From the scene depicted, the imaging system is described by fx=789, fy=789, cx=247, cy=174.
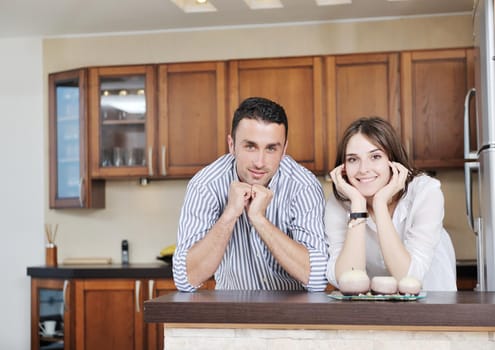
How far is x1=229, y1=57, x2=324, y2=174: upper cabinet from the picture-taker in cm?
512

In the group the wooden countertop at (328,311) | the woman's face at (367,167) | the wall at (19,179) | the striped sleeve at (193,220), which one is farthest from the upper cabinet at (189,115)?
the wooden countertop at (328,311)

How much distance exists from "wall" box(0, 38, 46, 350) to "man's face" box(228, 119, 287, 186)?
140 inches

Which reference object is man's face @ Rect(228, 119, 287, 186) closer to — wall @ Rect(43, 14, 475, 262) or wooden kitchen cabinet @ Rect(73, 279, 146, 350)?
wooden kitchen cabinet @ Rect(73, 279, 146, 350)

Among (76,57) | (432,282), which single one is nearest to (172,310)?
(432,282)

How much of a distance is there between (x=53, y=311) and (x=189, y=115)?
160 centimetres

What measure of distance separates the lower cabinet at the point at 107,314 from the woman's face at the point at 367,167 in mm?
2519

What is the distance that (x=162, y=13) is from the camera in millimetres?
5266

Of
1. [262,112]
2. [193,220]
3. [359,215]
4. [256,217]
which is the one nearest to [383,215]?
[359,215]

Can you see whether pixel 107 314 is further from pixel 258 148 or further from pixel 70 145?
pixel 258 148

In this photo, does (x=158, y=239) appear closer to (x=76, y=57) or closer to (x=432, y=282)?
(x=76, y=57)

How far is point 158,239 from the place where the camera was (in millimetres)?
5727

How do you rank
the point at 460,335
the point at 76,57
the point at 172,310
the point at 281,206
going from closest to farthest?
the point at 460,335, the point at 172,310, the point at 281,206, the point at 76,57

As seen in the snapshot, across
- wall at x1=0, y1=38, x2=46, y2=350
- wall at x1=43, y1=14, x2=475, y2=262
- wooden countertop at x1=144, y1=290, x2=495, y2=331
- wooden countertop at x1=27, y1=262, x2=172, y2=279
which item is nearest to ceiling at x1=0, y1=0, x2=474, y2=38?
wall at x1=43, y1=14, x2=475, y2=262

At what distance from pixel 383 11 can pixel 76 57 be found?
226 cm
